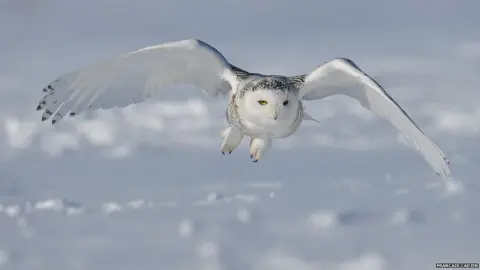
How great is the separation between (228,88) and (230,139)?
69 cm

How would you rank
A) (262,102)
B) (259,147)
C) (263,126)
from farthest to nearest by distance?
(259,147), (263,126), (262,102)

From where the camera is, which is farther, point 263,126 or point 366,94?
point 366,94

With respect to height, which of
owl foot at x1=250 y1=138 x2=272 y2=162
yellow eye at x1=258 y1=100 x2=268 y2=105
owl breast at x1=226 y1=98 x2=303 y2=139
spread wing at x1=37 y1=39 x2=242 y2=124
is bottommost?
owl foot at x1=250 y1=138 x2=272 y2=162

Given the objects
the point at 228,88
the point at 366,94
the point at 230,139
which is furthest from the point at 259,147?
the point at 366,94

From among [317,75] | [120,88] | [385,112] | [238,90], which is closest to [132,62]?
[120,88]

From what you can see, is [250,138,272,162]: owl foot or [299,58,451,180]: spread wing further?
[250,138,272,162]: owl foot

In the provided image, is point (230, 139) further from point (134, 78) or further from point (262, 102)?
point (134, 78)

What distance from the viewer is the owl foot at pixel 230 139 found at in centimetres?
1507

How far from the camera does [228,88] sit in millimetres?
15250

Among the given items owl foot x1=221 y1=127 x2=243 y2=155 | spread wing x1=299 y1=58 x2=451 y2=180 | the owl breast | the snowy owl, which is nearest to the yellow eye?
the snowy owl

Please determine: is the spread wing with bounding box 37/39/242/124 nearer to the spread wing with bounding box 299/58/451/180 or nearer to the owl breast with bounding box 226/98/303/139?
the owl breast with bounding box 226/98/303/139

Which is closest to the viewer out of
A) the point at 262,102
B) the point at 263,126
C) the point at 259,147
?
the point at 262,102

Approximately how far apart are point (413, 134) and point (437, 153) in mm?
457

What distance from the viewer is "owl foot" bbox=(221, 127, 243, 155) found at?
15.1 m
